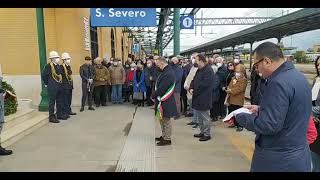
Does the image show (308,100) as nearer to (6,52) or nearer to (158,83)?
(158,83)

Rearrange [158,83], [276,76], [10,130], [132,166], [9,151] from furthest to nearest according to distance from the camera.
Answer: [10,130], [158,83], [9,151], [132,166], [276,76]

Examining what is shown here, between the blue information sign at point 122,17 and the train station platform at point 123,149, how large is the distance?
424 cm

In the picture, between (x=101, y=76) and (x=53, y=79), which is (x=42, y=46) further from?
(x=101, y=76)

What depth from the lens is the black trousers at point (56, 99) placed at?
9676mm

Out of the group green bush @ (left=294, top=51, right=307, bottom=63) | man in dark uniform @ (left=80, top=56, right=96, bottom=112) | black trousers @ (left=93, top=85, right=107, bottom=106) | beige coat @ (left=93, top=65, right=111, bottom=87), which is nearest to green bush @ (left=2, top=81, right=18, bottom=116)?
man in dark uniform @ (left=80, top=56, right=96, bottom=112)

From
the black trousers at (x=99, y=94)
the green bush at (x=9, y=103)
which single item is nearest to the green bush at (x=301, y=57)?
the black trousers at (x=99, y=94)

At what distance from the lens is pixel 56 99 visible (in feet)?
33.0

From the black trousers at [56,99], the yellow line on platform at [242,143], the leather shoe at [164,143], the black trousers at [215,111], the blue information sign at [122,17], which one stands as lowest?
the yellow line on platform at [242,143]

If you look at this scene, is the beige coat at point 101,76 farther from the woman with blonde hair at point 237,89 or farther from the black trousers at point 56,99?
the woman with blonde hair at point 237,89

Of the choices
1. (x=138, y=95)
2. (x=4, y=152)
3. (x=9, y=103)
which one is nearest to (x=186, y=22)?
(x=138, y=95)

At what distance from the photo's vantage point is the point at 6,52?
12094 millimetres

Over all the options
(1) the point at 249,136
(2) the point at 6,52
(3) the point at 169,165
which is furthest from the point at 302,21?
(3) the point at 169,165

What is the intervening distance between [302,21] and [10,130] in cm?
1539

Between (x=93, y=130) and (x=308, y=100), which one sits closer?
(x=308, y=100)
